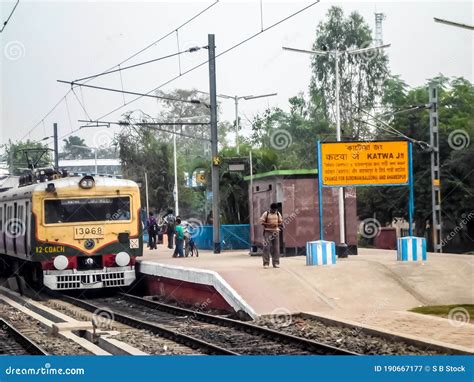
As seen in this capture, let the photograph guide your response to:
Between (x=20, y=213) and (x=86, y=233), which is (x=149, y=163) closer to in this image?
(x=20, y=213)

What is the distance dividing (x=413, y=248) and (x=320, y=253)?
210 cm

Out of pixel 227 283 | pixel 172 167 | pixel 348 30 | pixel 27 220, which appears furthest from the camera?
pixel 172 167

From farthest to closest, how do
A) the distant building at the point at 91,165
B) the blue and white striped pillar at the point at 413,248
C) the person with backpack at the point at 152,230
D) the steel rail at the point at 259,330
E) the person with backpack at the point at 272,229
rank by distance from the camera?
the person with backpack at the point at 152,230 < the distant building at the point at 91,165 < the blue and white striped pillar at the point at 413,248 < the person with backpack at the point at 272,229 < the steel rail at the point at 259,330

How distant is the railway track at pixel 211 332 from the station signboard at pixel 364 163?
421cm

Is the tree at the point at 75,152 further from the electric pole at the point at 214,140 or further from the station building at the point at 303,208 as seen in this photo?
the station building at the point at 303,208

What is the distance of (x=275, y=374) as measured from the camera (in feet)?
20.8

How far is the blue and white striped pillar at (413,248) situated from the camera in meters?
18.3

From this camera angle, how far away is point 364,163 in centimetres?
1800

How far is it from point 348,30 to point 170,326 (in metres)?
5.58

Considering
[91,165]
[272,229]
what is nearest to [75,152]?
[91,165]

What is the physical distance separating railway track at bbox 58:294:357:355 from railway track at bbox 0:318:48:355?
1.83 m

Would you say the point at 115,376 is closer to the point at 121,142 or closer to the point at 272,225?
the point at 272,225

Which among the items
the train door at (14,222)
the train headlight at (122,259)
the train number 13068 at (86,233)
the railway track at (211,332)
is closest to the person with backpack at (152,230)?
the train door at (14,222)

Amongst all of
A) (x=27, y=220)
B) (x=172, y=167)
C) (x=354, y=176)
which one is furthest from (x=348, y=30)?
(x=172, y=167)
